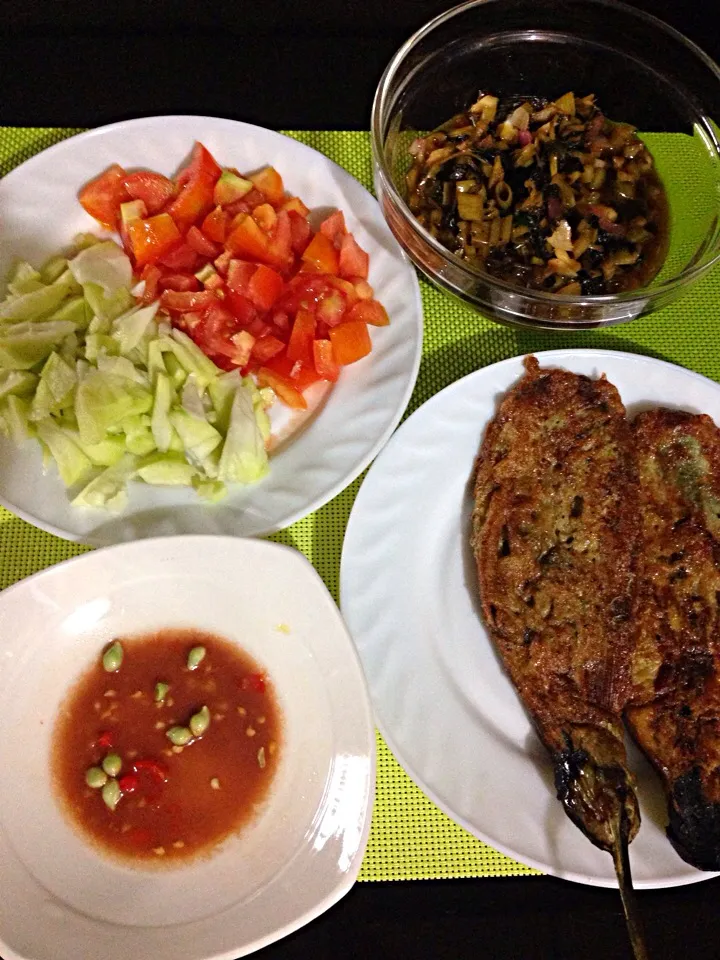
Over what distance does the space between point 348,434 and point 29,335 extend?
954 mm

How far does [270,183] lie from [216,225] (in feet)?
0.77

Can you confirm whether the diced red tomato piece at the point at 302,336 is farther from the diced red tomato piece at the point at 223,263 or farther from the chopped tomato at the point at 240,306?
the diced red tomato piece at the point at 223,263

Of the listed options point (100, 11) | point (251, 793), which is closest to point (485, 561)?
point (251, 793)

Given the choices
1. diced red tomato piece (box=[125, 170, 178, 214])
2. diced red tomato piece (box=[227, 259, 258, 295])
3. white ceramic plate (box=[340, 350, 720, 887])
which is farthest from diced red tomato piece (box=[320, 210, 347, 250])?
white ceramic plate (box=[340, 350, 720, 887])

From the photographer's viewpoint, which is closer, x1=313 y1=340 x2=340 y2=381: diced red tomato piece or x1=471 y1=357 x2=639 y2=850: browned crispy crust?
x1=471 y1=357 x2=639 y2=850: browned crispy crust

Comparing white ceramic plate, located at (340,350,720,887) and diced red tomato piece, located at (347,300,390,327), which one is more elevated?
diced red tomato piece, located at (347,300,390,327)

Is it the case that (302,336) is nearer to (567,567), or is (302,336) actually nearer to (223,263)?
(223,263)

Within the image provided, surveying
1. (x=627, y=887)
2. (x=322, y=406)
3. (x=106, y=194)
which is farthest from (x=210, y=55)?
(x=627, y=887)

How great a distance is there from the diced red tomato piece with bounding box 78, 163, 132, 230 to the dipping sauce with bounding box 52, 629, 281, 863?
4.32ft

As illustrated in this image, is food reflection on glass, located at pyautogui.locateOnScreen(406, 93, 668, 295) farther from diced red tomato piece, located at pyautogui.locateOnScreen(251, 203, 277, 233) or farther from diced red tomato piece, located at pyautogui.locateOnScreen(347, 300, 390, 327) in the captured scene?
diced red tomato piece, located at pyautogui.locateOnScreen(251, 203, 277, 233)

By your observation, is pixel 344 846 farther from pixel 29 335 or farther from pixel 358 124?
pixel 358 124

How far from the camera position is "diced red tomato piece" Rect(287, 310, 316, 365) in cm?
207

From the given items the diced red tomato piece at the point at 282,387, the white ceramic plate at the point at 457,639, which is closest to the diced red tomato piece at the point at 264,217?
the diced red tomato piece at the point at 282,387

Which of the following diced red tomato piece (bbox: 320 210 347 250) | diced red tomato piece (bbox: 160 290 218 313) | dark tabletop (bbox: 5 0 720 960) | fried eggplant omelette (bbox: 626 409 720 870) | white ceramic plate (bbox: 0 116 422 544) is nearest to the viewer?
fried eggplant omelette (bbox: 626 409 720 870)
